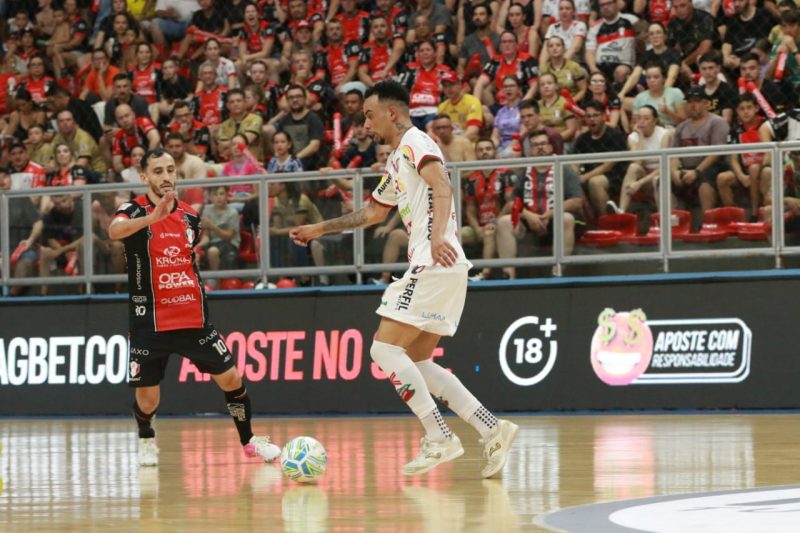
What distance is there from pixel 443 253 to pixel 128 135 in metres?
13.3

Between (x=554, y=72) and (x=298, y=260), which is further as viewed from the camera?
(x=554, y=72)

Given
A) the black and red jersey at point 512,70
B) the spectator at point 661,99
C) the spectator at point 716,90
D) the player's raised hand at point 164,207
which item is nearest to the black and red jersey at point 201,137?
the black and red jersey at point 512,70

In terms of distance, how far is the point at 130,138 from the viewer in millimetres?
21047

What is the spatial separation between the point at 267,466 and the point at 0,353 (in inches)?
385

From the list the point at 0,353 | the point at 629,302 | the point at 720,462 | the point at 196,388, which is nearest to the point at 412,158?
the point at 720,462

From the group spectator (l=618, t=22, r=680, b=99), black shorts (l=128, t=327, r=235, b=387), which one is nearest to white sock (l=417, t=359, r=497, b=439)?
black shorts (l=128, t=327, r=235, b=387)

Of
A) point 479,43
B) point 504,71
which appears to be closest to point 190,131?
point 479,43

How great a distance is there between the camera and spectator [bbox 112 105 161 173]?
2078 cm

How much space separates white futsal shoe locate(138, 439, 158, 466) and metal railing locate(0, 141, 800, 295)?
6498mm

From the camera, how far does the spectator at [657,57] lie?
57.5ft

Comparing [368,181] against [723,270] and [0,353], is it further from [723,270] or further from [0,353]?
→ [0,353]

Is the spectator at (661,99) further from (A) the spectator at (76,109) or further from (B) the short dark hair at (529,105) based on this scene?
(A) the spectator at (76,109)

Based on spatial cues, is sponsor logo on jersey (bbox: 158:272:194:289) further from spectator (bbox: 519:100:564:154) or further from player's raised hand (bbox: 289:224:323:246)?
spectator (bbox: 519:100:564:154)

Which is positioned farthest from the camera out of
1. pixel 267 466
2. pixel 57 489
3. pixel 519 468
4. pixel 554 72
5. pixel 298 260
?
pixel 554 72
